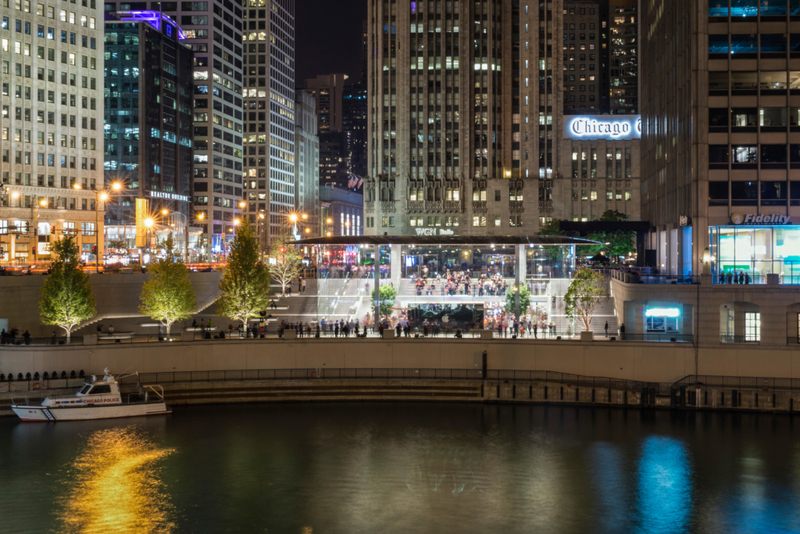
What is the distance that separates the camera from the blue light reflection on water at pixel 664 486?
30.8 m

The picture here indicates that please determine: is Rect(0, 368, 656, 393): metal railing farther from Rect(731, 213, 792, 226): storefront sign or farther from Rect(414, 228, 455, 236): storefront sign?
Rect(414, 228, 455, 236): storefront sign

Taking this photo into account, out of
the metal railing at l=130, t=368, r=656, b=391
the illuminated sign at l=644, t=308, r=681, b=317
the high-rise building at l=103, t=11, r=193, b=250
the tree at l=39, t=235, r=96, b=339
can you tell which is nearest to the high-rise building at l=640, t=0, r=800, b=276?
the illuminated sign at l=644, t=308, r=681, b=317

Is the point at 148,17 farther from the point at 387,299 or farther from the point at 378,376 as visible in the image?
the point at 378,376

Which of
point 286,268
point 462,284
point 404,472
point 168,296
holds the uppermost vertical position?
point 286,268

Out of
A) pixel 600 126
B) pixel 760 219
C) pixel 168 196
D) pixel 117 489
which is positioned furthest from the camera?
pixel 168 196

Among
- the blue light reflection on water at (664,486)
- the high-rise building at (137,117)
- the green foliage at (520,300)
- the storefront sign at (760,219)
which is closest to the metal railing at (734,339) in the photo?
the storefront sign at (760,219)

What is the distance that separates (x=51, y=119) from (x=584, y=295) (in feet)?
287

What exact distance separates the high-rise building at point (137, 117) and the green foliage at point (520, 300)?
107 meters

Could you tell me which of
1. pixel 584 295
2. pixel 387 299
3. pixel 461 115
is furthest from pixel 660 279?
pixel 461 115

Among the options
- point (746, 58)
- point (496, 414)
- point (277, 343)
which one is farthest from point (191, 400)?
point (746, 58)

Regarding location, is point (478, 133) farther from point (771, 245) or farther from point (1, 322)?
point (1, 322)

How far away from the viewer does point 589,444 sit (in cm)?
4059

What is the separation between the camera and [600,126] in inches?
5753

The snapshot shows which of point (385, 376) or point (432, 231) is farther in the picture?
point (432, 231)
